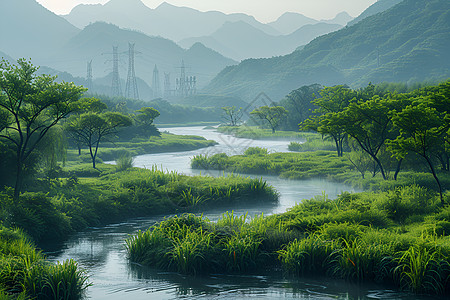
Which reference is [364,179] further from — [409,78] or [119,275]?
[409,78]

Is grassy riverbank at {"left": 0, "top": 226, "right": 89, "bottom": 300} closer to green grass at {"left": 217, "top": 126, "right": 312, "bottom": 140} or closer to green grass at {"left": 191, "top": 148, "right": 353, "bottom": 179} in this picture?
green grass at {"left": 191, "top": 148, "right": 353, "bottom": 179}

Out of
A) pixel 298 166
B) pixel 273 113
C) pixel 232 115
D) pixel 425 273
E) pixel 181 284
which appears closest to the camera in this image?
pixel 425 273

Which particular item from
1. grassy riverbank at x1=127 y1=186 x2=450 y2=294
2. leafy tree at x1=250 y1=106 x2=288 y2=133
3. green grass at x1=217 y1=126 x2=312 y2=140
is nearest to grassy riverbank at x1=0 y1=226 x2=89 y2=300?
grassy riverbank at x1=127 y1=186 x2=450 y2=294

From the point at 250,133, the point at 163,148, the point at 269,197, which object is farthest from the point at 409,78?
the point at 269,197

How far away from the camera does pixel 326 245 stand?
16062 mm

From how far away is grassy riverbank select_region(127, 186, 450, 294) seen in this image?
47.4ft

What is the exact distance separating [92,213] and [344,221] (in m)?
12.6

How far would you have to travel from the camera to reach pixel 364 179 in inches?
1441

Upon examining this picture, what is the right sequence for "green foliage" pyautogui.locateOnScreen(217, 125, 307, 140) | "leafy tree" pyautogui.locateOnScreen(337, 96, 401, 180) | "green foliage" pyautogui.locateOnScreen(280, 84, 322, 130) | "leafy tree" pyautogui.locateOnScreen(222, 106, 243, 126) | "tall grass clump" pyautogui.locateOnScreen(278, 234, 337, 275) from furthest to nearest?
"leafy tree" pyautogui.locateOnScreen(222, 106, 243, 126) < "green foliage" pyautogui.locateOnScreen(280, 84, 322, 130) < "green foliage" pyautogui.locateOnScreen(217, 125, 307, 140) < "leafy tree" pyautogui.locateOnScreen(337, 96, 401, 180) < "tall grass clump" pyautogui.locateOnScreen(278, 234, 337, 275)

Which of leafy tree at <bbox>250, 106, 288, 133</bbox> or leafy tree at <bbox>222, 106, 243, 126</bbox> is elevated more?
leafy tree at <bbox>222, 106, 243, 126</bbox>

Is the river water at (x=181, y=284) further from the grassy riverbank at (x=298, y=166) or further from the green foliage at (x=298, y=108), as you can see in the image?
the green foliage at (x=298, y=108)

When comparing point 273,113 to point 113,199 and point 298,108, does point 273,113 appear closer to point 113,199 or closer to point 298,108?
point 298,108

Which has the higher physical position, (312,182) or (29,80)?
(29,80)

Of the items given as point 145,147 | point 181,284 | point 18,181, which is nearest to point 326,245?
point 181,284
